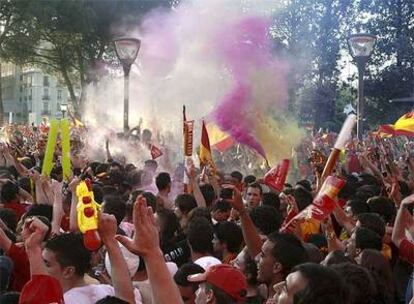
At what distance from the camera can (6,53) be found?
31.3m

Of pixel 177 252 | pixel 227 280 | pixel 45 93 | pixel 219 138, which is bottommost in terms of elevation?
pixel 177 252

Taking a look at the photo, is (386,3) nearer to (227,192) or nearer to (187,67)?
(187,67)

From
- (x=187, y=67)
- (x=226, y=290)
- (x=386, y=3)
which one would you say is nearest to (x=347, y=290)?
(x=226, y=290)

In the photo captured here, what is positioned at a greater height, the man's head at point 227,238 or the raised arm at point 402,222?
the raised arm at point 402,222

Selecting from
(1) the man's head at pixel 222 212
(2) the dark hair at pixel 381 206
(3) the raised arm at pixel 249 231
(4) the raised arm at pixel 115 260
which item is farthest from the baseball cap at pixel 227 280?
(2) the dark hair at pixel 381 206

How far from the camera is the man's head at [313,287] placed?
333 cm

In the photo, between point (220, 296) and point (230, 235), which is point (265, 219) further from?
point (220, 296)

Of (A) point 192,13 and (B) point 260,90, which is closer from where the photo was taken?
(B) point 260,90

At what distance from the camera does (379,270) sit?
461cm

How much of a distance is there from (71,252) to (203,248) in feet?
4.87

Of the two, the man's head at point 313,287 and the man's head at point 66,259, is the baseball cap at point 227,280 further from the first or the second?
the man's head at point 66,259

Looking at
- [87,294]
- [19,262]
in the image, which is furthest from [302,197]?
[87,294]

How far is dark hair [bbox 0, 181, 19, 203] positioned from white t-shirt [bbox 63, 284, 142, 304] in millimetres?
3659

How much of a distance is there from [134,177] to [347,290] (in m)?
6.16
